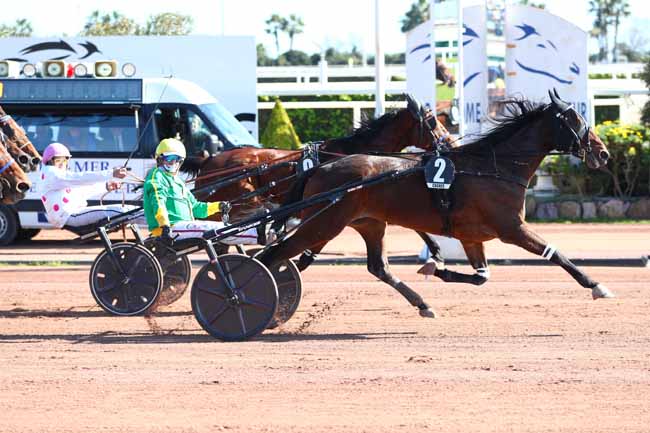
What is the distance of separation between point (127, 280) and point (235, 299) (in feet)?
5.54

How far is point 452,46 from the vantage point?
16.9 meters

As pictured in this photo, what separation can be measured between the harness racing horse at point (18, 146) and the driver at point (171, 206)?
2.02m

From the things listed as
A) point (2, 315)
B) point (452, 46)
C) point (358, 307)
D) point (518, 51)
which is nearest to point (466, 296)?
point (358, 307)

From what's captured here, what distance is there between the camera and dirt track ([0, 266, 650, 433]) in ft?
21.0

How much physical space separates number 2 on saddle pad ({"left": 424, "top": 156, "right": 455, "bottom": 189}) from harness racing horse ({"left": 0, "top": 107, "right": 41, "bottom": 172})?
401 cm

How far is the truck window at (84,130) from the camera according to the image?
17062 millimetres

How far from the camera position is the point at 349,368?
304 inches

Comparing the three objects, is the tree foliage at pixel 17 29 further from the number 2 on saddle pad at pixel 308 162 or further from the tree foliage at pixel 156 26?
the number 2 on saddle pad at pixel 308 162

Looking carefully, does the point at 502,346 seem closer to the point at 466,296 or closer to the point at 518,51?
the point at 466,296

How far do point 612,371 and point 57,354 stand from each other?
388 centimetres

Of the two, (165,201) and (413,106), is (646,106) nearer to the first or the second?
(413,106)

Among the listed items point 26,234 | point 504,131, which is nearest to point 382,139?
point 504,131

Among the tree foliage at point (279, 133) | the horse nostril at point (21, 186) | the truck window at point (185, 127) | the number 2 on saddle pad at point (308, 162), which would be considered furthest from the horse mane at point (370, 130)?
the tree foliage at point (279, 133)

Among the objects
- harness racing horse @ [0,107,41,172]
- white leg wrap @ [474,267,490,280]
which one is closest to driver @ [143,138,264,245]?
white leg wrap @ [474,267,490,280]
